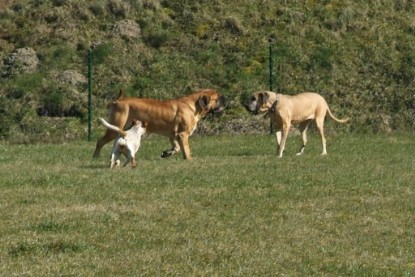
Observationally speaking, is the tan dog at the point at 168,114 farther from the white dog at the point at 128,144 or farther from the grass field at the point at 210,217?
the white dog at the point at 128,144

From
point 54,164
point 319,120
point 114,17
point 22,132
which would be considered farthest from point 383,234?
point 114,17

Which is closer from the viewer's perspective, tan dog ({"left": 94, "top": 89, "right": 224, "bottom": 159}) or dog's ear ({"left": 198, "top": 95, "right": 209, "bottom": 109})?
tan dog ({"left": 94, "top": 89, "right": 224, "bottom": 159})

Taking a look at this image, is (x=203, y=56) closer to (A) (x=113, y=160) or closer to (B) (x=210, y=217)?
(A) (x=113, y=160)

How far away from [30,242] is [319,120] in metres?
11.2

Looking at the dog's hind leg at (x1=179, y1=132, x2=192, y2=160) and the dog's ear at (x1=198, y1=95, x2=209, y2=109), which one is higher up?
the dog's ear at (x1=198, y1=95, x2=209, y2=109)

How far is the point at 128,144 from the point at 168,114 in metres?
2.09

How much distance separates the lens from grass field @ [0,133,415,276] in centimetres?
843

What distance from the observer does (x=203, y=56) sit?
Answer: 1141 inches

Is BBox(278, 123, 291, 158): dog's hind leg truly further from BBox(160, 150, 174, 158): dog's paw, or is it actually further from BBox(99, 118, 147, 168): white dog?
BBox(99, 118, 147, 168): white dog

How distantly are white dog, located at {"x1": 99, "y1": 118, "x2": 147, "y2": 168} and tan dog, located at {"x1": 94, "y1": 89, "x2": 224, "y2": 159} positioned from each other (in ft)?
4.08

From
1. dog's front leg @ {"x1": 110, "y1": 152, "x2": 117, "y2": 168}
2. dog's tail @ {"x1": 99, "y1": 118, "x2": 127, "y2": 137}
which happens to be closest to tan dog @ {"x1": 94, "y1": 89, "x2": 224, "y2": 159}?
dog's tail @ {"x1": 99, "y1": 118, "x2": 127, "y2": 137}

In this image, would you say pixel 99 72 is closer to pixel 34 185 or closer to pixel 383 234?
pixel 34 185

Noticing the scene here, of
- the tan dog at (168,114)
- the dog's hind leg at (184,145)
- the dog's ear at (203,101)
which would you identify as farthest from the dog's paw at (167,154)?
the dog's ear at (203,101)

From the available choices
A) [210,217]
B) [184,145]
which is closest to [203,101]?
[184,145]
